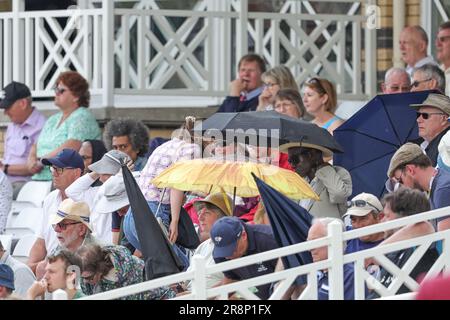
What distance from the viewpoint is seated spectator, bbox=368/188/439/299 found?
10508mm

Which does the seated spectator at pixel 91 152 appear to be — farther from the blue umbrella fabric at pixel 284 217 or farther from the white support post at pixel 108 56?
the blue umbrella fabric at pixel 284 217

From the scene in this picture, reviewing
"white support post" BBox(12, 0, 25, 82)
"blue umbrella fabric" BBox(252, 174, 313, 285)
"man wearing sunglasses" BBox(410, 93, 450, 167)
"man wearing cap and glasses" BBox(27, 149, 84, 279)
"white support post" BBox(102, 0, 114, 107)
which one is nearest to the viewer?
"blue umbrella fabric" BBox(252, 174, 313, 285)

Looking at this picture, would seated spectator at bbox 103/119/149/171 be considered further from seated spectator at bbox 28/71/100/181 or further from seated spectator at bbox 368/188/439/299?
seated spectator at bbox 368/188/439/299

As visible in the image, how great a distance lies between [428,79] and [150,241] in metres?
3.10

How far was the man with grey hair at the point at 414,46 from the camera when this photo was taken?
15.9 meters

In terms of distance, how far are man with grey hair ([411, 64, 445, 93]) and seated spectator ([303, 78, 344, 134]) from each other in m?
0.72

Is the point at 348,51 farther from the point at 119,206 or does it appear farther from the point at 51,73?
the point at 119,206

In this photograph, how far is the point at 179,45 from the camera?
17.4 meters

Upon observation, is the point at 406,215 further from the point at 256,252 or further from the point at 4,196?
the point at 4,196

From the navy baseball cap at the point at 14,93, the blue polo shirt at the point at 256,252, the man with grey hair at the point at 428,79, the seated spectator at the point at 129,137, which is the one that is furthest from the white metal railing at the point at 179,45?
the blue polo shirt at the point at 256,252

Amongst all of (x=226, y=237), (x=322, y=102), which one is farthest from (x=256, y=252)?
(x=322, y=102)

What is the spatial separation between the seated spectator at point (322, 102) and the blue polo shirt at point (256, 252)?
3.19 metres

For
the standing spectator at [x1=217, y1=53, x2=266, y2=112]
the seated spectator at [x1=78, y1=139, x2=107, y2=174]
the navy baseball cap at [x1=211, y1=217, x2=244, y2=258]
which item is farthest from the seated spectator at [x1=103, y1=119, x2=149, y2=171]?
the navy baseball cap at [x1=211, y1=217, x2=244, y2=258]
